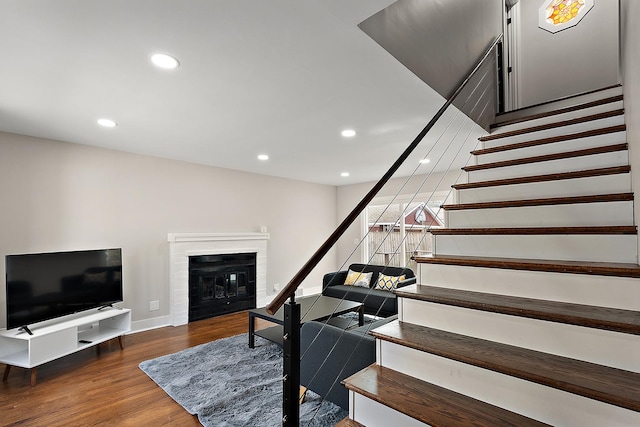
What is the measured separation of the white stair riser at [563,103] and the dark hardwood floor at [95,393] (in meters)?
4.53

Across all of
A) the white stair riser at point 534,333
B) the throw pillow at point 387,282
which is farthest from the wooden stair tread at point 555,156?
the throw pillow at point 387,282

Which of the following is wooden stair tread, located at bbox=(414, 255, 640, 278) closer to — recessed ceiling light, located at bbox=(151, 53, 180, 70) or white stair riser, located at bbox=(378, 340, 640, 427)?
white stair riser, located at bbox=(378, 340, 640, 427)

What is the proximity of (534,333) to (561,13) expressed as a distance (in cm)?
475

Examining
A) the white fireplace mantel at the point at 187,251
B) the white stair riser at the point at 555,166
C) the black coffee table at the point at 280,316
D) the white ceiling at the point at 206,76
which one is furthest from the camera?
the white fireplace mantel at the point at 187,251

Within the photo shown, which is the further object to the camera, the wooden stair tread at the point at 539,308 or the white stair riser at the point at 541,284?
the white stair riser at the point at 541,284

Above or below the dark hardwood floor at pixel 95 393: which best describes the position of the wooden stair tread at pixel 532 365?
above

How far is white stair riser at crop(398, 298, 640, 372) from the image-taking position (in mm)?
1175

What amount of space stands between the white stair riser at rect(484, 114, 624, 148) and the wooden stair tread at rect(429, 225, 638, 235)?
1.27 m

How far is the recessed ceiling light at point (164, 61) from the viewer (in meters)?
1.88

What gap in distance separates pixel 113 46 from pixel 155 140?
1.98 m

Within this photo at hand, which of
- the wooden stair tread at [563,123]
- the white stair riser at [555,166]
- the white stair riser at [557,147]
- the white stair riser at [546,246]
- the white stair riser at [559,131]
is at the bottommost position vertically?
the white stair riser at [546,246]

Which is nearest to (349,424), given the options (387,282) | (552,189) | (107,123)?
(552,189)

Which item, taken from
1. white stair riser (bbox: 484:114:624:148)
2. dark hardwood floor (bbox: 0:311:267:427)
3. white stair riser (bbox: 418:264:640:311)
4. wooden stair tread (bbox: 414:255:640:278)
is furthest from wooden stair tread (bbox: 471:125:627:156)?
dark hardwood floor (bbox: 0:311:267:427)

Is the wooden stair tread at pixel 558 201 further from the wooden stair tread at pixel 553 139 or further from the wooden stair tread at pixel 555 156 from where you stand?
the wooden stair tread at pixel 553 139
